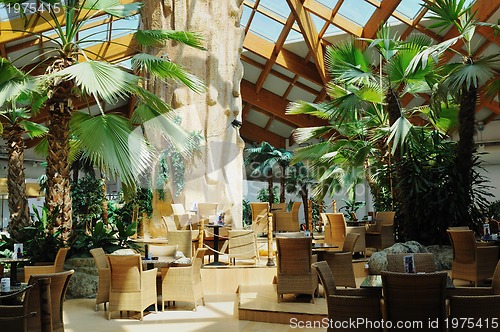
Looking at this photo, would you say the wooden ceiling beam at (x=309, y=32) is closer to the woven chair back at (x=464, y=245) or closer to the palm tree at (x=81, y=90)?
the palm tree at (x=81, y=90)

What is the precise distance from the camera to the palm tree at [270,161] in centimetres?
1947

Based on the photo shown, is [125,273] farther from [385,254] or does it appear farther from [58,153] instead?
[385,254]

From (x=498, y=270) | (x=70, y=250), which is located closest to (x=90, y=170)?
(x=70, y=250)

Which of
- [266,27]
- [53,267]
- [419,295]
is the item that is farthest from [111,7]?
[266,27]

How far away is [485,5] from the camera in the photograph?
42.3 feet

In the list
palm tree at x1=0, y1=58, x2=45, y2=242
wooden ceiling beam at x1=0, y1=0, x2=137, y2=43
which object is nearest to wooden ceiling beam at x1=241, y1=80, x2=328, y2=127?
wooden ceiling beam at x1=0, y1=0, x2=137, y2=43

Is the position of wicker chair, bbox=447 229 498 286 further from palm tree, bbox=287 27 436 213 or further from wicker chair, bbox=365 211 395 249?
wicker chair, bbox=365 211 395 249

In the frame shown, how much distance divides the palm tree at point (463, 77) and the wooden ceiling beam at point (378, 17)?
5521 mm

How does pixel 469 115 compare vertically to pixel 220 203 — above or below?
above

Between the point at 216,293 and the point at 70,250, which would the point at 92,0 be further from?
the point at 216,293

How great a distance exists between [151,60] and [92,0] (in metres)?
1.22

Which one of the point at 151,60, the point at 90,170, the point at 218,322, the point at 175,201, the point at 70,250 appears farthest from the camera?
the point at 90,170

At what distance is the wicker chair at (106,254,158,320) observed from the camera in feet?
21.3

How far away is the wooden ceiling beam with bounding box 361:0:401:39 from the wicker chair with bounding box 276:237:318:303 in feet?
28.3
